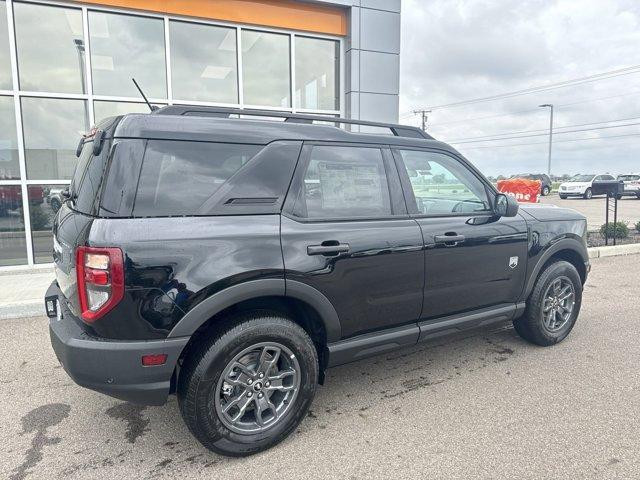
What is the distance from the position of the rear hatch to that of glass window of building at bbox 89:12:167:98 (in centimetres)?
575

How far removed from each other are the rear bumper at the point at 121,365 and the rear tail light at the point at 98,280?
0.16 m

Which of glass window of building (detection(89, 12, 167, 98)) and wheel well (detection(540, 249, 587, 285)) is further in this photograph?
glass window of building (detection(89, 12, 167, 98))

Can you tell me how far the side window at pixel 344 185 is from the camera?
2.83 m

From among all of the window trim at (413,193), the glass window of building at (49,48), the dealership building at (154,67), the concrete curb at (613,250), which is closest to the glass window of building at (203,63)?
the dealership building at (154,67)

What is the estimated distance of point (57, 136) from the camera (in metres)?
7.61

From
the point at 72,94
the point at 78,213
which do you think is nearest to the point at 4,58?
the point at 72,94

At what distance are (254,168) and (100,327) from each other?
120cm

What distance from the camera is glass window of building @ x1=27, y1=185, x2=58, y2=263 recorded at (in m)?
7.45

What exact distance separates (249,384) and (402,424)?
1.07 m

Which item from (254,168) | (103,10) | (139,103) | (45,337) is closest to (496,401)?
(254,168)

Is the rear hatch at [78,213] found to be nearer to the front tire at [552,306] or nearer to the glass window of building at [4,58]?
the front tire at [552,306]

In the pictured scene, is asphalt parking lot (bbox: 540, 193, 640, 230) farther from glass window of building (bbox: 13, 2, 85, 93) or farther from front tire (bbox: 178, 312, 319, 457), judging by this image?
glass window of building (bbox: 13, 2, 85, 93)

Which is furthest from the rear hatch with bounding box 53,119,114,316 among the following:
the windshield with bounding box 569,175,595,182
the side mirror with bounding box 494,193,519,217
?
the windshield with bounding box 569,175,595,182

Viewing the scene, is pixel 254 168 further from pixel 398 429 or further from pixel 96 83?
pixel 96 83
